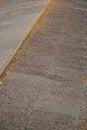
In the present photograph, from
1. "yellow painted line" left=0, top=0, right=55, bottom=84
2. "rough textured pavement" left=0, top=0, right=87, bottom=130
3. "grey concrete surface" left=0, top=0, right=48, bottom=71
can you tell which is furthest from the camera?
"grey concrete surface" left=0, top=0, right=48, bottom=71

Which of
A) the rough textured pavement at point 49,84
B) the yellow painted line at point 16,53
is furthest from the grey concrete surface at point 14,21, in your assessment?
the rough textured pavement at point 49,84

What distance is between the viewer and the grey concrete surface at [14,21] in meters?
12.2

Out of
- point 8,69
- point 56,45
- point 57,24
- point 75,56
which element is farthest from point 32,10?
point 8,69

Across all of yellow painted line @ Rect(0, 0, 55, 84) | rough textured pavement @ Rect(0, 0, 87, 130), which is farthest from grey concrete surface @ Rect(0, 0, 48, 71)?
rough textured pavement @ Rect(0, 0, 87, 130)

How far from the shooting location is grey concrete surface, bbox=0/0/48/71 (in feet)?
39.9

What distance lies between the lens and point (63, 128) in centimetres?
768

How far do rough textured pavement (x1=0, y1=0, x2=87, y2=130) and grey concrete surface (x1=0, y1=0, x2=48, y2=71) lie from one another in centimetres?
63

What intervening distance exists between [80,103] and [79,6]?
455 inches

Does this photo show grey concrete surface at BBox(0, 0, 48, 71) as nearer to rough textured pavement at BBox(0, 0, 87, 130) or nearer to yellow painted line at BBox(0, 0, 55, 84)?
yellow painted line at BBox(0, 0, 55, 84)

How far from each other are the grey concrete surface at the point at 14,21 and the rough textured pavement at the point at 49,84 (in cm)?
63

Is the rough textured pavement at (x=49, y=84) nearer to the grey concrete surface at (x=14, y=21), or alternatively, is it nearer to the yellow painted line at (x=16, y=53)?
the yellow painted line at (x=16, y=53)

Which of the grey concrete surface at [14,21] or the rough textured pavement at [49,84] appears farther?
the grey concrete surface at [14,21]

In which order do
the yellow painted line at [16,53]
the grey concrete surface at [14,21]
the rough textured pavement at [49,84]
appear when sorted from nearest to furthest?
the rough textured pavement at [49,84] < the yellow painted line at [16,53] < the grey concrete surface at [14,21]

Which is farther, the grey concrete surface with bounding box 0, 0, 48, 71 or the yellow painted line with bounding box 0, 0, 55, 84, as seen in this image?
the grey concrete surface with bounding box 0, 0, 48, 71
